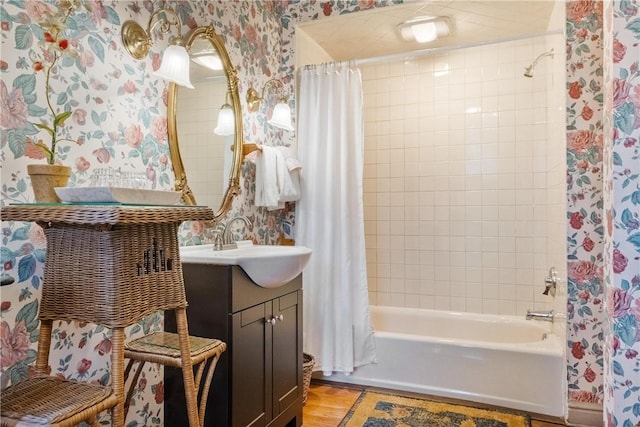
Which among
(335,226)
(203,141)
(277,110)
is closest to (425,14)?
(277,110)

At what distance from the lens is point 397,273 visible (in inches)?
134

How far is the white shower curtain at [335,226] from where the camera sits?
2609 mm

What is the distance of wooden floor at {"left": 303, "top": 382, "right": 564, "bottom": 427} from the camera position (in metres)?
2.20

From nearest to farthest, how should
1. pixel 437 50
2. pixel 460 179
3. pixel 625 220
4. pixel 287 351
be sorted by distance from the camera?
1. pixel 625 220
2. pixel 287 351
3. pixel 437 50
4. pixel 460 179

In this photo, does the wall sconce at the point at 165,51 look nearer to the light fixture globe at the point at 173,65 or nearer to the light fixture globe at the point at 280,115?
the light fixture globe at the point at 173,65

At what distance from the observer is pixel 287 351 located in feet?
6.59

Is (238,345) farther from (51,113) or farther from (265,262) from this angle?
(51,113)

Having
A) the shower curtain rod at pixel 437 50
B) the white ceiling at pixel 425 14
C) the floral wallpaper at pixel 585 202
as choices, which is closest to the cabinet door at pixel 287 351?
the floral wallpaper at pixel 585 202

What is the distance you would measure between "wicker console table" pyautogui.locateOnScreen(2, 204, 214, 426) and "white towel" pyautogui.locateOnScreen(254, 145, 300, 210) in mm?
1188

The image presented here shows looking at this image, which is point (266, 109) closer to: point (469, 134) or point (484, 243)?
point (469, 134)

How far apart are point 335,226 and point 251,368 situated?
1.13 meters

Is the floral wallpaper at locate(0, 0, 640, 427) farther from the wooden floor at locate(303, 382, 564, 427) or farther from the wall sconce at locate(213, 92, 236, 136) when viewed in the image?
the wooden floor at locate(303, 382, 564, 427)

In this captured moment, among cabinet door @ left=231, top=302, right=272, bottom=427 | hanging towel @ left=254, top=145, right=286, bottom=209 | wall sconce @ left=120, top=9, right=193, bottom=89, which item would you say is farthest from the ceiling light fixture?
cabinet door @ left=231, top=302, right=272, bottom=427

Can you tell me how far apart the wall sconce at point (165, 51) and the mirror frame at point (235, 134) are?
0.15m
